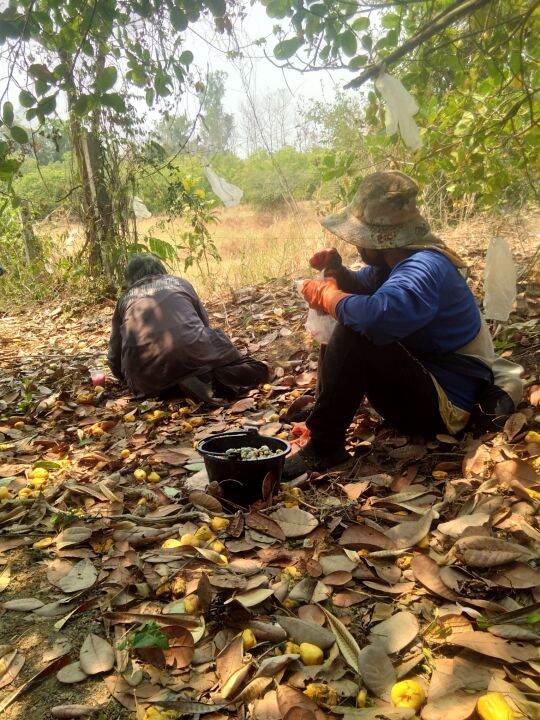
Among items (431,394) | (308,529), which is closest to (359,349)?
(431,394)

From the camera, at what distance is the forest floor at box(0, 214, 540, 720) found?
4.04 feet

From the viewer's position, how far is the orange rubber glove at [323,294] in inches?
85.9

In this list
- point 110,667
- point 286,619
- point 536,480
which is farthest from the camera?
point 536,480

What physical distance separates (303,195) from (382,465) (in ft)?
30.2

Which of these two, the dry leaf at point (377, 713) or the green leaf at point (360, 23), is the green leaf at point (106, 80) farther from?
the dry leaf at point (377, 713)

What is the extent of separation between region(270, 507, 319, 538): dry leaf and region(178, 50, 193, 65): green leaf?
5.89 feet

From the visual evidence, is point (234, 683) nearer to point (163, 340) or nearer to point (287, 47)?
point (287, 47)

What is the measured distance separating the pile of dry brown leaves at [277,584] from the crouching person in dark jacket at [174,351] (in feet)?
2.64

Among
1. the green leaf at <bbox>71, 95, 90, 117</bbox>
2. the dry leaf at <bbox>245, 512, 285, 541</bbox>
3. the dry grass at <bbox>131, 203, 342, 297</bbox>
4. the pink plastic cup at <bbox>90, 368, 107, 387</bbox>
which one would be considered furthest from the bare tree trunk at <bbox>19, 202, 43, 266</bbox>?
the dry leaf at <bbox>245, 512, 285, 541</bbox>

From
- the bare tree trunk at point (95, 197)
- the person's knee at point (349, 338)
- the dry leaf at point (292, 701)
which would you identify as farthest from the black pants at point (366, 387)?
the bare tree trunk at point (95, 197)

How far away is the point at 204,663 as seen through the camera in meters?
1.35

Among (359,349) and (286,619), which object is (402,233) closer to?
(359,349)

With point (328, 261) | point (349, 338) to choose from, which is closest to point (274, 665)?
point (349, 338)

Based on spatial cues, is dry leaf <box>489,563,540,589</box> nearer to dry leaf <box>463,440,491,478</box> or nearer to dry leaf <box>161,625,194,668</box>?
dry leaf <box>463,440,491,478</box>
